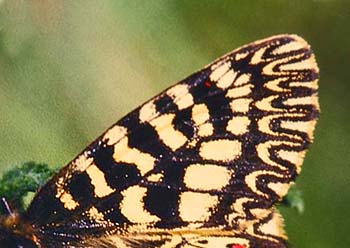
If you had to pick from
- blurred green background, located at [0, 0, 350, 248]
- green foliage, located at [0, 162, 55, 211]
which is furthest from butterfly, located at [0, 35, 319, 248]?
blurred green background, located at [0, 0, 350, 248]

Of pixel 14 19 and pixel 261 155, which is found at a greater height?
pixel 14 19

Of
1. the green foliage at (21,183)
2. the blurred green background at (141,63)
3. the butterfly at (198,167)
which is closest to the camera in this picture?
the butterfly at (198,167)

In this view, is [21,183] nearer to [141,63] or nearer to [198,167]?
[198,167]

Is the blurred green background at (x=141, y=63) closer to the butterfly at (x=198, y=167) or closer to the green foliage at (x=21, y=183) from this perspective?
the green foliage at (x=21, y=183)

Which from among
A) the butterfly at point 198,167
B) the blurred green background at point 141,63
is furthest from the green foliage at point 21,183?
the blurred green background at point 141,63

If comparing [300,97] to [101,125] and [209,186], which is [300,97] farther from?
[101,125]

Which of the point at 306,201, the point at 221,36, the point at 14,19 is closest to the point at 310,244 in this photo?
the point at 306,201

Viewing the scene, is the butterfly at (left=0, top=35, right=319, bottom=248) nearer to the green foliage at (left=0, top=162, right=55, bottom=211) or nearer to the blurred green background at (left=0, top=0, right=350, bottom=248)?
the green foliage at (left=0, top=162, right=55, bottom=211)

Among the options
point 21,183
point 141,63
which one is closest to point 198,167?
point 21,183
